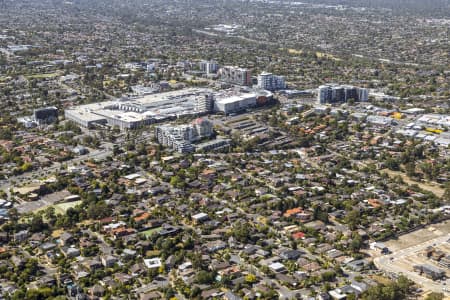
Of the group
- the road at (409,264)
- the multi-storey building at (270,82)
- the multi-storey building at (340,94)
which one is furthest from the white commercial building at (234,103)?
the road at (409,264)

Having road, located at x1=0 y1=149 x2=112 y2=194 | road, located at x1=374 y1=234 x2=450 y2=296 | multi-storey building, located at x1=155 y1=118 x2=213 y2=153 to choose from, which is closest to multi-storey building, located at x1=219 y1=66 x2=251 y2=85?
multi-storey building, located at x1=155 y1=118 x2=213 y2=153

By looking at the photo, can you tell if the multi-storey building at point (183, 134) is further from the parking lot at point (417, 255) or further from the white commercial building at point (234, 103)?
the parking lot at point (417, 255)

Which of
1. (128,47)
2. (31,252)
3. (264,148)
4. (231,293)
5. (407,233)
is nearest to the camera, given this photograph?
(231,293)

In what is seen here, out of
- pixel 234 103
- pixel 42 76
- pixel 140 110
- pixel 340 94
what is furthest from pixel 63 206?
→ pixel 42 76

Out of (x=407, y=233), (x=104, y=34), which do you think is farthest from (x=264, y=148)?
(x=104, y=34)

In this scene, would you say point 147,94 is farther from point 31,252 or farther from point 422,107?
point 31,252

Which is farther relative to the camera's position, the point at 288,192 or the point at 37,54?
the point at 37,54

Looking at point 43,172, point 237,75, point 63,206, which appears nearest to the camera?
point 63,206

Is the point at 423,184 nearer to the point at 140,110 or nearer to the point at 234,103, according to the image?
the point at 234,103

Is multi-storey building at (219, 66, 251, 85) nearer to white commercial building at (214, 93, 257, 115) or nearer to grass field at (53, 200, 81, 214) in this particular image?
white commercial building at (214, 93, 257, 115)

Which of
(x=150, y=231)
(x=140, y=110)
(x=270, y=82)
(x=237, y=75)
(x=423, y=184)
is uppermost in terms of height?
(x=237, y=75)
